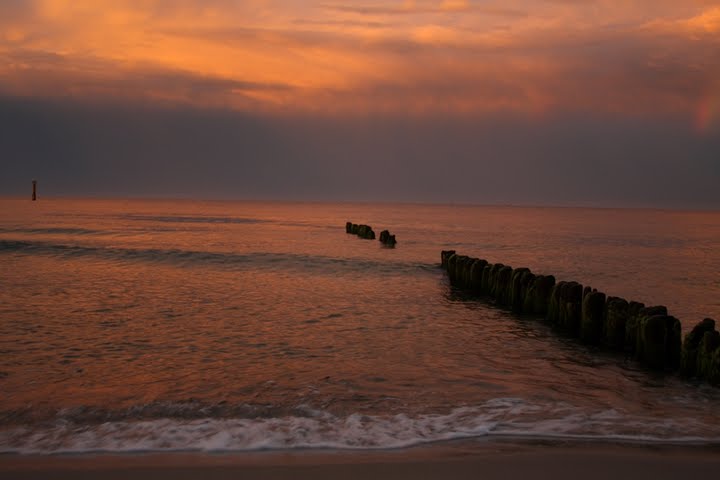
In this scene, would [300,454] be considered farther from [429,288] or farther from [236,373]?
[429,288]

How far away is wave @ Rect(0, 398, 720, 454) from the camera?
585cm

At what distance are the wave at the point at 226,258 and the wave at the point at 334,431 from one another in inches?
674

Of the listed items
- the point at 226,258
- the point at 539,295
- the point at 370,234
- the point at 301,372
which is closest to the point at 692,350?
the point at 539,295

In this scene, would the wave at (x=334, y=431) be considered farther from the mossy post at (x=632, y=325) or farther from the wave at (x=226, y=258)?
the wave at (x=226, y=258)

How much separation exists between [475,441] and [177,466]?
8.81ft

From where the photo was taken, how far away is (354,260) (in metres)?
28.3

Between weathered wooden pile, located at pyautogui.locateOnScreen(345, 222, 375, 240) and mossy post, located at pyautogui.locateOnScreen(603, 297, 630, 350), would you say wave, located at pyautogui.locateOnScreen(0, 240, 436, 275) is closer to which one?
mossy post, located at pyautogui.locateOnScreen(603, 297, 630, 350)

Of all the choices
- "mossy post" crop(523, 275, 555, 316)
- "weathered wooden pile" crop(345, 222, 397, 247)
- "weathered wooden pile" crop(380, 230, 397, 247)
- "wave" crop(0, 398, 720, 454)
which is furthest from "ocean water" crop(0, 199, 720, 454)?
"weathered wooden pile" crop(345, 222, 397, 247)

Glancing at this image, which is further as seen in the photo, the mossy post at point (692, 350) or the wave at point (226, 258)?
the wave at point (226, 258)

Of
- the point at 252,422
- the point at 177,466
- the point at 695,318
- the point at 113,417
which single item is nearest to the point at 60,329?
the point at 113,417

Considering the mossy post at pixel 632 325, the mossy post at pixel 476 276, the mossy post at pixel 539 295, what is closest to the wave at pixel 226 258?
the mossy post at pixel 476 276

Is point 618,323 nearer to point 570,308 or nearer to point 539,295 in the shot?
point 570,308

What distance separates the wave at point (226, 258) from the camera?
83.3 feet

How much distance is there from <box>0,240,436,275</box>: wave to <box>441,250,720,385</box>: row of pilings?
9.19m
